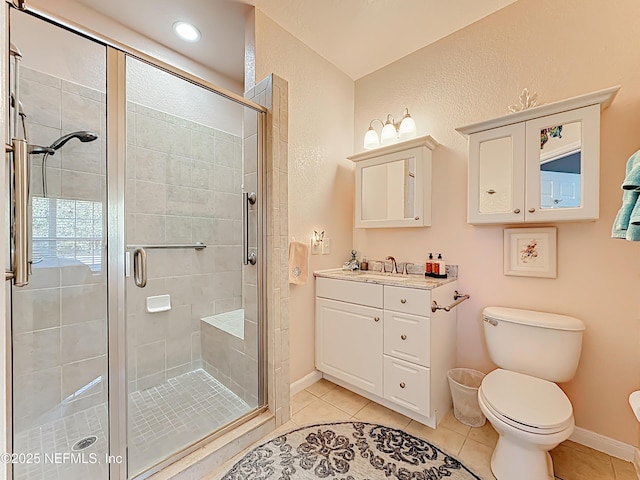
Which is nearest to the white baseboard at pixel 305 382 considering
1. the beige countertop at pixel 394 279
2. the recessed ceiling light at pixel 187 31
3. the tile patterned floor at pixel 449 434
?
the tile patterned floor at pixel 449 434

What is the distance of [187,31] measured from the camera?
2133 millimetres

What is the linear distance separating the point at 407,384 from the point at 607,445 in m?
1.07

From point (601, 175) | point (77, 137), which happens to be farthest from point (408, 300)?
point (77, 137)

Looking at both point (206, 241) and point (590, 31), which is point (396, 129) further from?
point (206, 241)

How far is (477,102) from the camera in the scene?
1.96 metres

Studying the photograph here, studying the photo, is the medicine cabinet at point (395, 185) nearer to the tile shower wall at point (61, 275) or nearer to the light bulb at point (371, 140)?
the light bulb at point (371, 140)

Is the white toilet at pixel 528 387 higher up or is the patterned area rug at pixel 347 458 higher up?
the white toilet at pixel 528 387

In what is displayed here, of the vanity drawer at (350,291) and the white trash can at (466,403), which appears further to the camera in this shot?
the vanity drawer at (350,291)

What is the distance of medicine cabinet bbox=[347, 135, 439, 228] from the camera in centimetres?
210

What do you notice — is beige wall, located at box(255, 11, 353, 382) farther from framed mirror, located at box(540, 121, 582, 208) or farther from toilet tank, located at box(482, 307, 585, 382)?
framed mirror, located at box(540, 121, 582, 208)

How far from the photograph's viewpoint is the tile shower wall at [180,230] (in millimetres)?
2035

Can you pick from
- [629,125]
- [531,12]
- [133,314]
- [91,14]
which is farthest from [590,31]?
[133,314]

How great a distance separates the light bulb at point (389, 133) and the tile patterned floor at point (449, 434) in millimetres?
2026

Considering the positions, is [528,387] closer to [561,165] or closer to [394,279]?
[394,279]
